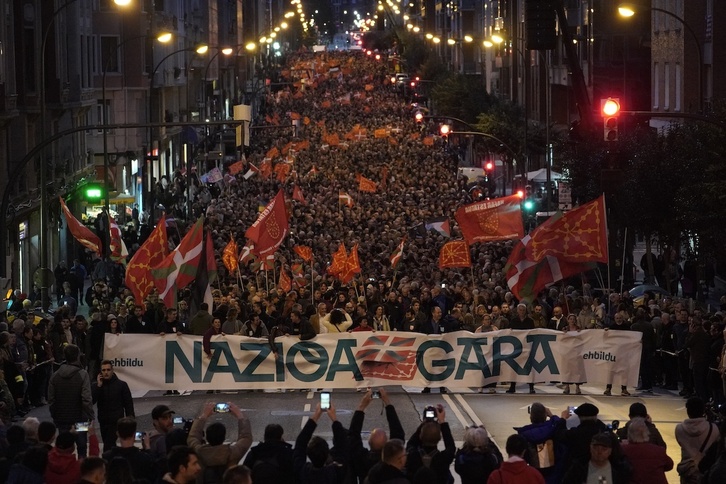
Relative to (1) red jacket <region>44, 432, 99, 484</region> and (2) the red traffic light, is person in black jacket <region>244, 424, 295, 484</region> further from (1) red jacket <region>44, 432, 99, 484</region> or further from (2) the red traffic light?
(2) the red traffic light

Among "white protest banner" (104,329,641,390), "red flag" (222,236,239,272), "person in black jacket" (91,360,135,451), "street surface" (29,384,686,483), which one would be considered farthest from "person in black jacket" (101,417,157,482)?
"red flag" (222,236,239,272)

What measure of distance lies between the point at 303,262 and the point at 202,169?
175 feet

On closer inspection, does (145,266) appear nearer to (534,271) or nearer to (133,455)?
(534,271)

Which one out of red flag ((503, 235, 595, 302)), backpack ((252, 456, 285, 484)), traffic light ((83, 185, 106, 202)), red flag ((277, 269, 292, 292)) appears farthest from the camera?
traffic light ((83, 185, 106, 202))

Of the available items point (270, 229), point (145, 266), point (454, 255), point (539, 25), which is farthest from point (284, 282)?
point (539, 25)

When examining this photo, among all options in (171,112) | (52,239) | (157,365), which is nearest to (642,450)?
(157,365)

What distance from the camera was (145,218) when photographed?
5522 centimetres

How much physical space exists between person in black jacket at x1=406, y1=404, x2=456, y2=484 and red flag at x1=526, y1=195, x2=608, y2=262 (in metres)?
12.6

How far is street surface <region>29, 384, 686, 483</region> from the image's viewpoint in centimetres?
1956

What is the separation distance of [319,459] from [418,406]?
9.82m

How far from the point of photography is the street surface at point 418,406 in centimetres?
1956

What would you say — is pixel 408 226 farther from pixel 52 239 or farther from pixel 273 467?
pixel 273 467

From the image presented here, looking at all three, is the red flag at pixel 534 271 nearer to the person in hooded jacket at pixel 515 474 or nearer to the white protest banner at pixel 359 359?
the white protest banner at pixel 359 359

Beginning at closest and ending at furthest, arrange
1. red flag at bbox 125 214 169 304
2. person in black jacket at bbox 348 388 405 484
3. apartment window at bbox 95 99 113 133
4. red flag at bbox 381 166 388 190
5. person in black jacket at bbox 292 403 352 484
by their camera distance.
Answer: person in black jacket at bbox 292 403 352 484, person in black jacket at bbox 348 388 405 484, red flag at bbox 125 214 169 304, apartment window at bbox 95 99 113 133, red flag at bbox 381 166 388 190
